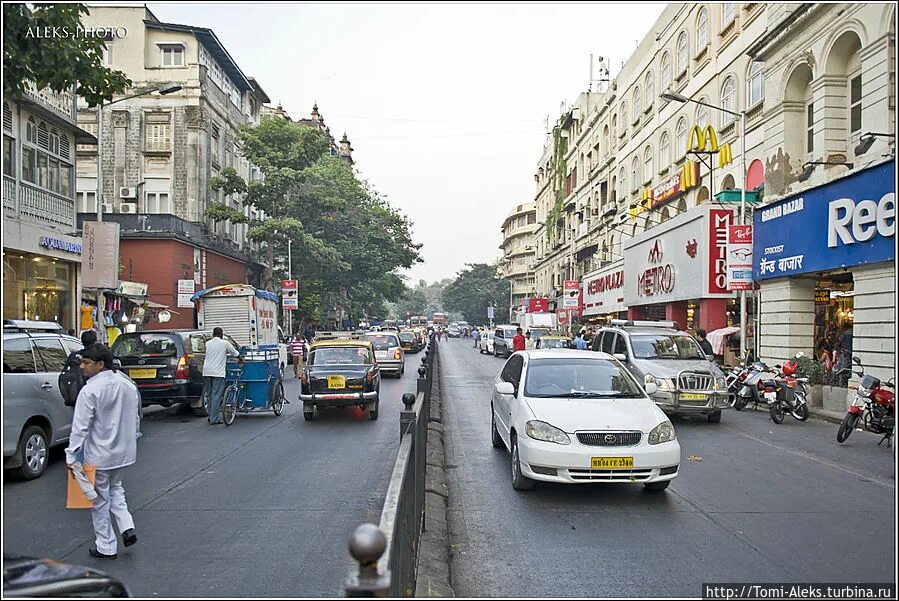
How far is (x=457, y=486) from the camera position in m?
8.96

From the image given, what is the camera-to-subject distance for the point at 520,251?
101312 mm

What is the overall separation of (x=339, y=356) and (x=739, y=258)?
44.5ft

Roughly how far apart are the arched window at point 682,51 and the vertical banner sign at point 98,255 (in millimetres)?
25943

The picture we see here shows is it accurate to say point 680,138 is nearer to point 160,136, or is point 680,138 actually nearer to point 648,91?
point 648,91

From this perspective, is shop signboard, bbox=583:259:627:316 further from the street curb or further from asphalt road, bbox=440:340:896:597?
the street curb

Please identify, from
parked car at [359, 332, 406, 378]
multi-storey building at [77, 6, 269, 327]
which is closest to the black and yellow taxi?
parked car at [359, 332, 406, 378]

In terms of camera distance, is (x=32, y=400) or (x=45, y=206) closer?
(x=32, y=400)

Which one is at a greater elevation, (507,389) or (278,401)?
(507,389)

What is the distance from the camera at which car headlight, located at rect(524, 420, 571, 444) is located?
792cm

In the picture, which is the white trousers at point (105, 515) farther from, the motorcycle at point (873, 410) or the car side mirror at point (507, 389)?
the motorcycle at point (873, 410)

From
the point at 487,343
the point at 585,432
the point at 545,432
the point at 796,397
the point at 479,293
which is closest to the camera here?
the point at 585,432

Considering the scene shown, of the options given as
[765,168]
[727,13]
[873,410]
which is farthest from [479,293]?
[873,410]

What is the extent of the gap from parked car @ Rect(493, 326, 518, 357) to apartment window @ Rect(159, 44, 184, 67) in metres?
24.3

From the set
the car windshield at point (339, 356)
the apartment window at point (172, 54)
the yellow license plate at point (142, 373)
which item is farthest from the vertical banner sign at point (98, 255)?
the apartment window at point (172, 54)
